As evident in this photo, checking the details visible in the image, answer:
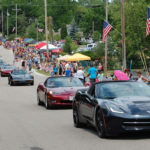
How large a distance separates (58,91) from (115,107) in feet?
Result: 27.1

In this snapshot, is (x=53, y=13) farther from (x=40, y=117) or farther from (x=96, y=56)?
(x=40, y=117)

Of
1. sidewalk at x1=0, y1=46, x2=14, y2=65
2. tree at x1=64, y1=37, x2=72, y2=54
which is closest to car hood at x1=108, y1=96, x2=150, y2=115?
tree at x1=64, y1=37, x2=72, y2=54

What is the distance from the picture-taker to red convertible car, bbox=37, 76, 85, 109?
713 inches

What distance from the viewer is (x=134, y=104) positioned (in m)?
10.1

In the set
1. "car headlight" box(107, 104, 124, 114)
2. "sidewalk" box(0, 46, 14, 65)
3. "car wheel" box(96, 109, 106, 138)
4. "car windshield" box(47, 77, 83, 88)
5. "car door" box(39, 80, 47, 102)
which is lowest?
"sidewalk" box(0, 46, 14, 65)

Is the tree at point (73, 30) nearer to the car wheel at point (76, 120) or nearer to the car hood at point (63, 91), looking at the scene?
the car hood at point (63, 91)

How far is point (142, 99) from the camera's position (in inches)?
416

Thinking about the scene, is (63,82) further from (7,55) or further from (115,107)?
(7,55)

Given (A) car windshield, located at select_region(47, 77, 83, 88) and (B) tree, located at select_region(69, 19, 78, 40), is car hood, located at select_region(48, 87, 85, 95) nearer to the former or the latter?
(A) car windshield, located at select_region(47, 77, 83, 88)

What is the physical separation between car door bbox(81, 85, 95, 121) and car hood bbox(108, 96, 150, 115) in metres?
0.76

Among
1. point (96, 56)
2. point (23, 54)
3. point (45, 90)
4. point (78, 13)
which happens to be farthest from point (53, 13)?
point (45, 90)

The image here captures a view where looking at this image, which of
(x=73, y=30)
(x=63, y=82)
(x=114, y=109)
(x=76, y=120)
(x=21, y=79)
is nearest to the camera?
(x=114, y=109)

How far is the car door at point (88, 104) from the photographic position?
36.6 ft

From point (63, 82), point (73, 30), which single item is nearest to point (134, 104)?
point (63, 82)
